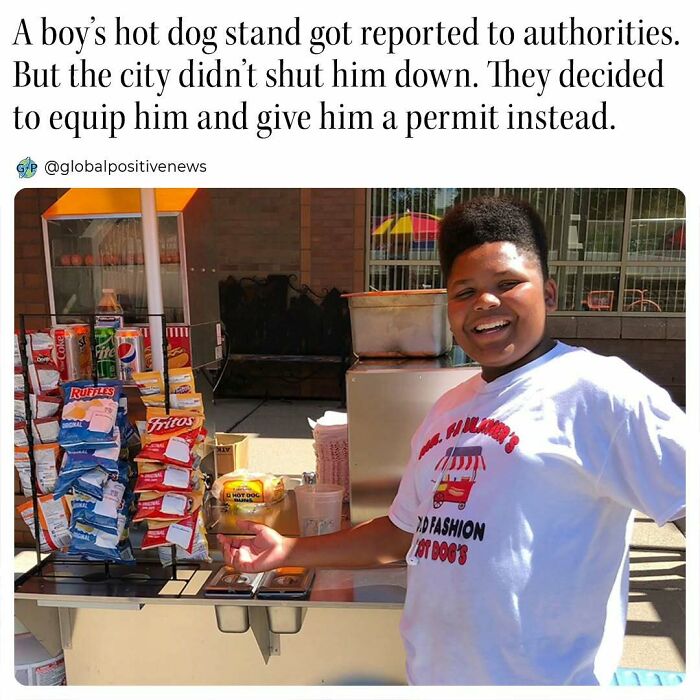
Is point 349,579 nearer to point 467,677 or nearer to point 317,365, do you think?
point 467,677

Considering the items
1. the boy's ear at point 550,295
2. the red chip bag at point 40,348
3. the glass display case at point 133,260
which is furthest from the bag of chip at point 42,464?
the boy's ear at point 550,295

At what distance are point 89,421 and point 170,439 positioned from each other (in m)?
0.24

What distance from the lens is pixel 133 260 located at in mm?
3037

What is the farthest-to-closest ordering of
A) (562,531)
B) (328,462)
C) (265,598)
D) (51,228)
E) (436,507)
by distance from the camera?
(51,228) < (328,462) < (265,598) < (436,507) < (562,531)

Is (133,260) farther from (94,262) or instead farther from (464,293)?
(464,293)

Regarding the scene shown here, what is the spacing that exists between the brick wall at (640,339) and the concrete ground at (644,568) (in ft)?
13.0

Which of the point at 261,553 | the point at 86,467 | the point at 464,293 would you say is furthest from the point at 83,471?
the point at 464,293

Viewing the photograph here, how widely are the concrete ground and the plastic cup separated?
2.68 ft

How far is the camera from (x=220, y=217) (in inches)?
323

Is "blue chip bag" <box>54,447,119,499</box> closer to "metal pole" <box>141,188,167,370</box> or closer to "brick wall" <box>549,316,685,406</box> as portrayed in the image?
"metal pole" <box>141,188,167,370</box>

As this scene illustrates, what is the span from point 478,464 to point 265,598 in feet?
2.84

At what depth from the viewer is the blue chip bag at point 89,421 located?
172cm
